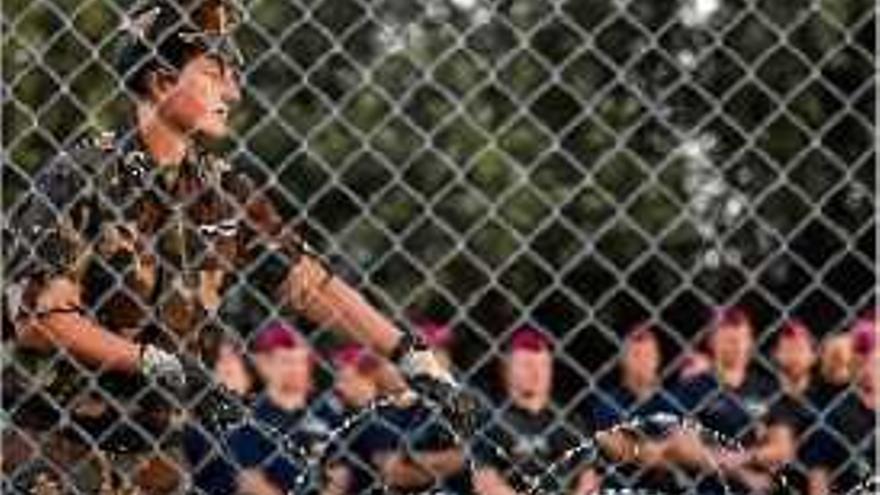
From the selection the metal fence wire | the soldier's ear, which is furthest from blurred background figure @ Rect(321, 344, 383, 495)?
the soldier's ear

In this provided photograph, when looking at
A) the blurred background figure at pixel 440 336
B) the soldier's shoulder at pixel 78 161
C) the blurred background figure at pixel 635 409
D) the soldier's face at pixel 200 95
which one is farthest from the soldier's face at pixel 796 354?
the soldier's shoulder at pixel 78 161

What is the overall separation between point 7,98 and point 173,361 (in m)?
0.45

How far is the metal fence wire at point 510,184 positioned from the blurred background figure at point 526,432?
3cm

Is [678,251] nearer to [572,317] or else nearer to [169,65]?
[572,317]

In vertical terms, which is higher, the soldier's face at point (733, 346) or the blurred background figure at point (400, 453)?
the soldier's face at point (733, 346)

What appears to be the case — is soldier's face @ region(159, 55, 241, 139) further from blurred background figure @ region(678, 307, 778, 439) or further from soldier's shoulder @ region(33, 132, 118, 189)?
blurred background figure @ region(678, 307, 778, 439)

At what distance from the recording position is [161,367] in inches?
112

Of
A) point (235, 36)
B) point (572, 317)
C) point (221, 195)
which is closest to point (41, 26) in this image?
point (235, 36)

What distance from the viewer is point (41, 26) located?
3.40 m

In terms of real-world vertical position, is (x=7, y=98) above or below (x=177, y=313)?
above

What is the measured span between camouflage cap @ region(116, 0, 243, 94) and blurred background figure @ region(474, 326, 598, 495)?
634 millimetres

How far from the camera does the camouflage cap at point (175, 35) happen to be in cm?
291

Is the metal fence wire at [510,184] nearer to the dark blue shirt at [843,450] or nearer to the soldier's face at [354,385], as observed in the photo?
the dark blue shirt at [843,450]

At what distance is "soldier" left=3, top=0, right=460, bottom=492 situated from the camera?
2.86m
